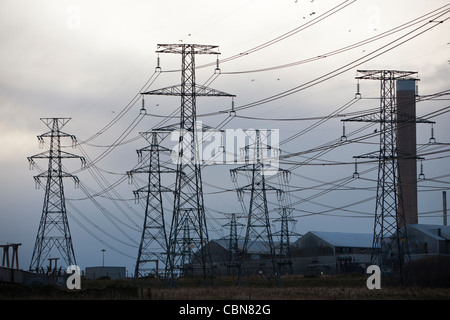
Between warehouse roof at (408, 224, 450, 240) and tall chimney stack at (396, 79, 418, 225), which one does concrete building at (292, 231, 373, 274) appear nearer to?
tall chimney stack at (396, 79, 418, 225)

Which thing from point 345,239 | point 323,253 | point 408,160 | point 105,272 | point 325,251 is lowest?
point 105,272

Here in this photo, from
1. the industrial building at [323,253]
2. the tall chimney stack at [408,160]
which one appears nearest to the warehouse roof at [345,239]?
the industrial building at [323,253]

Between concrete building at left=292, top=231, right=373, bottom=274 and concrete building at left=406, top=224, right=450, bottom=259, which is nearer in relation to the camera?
concrete building at left=406, top=224, right=450, bottom=259

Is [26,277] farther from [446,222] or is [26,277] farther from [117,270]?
[446,222]

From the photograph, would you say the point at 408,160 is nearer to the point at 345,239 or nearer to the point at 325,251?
the point at 325,251

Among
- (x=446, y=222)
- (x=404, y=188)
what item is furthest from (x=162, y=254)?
(x=446, y=222)

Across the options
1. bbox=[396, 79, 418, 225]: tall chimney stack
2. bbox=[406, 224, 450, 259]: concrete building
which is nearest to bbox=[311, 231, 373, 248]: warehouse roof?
bbox=[396, 79, 418, 225]: tall chimney stack

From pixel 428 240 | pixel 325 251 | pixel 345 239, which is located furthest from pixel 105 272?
pixel 428 240

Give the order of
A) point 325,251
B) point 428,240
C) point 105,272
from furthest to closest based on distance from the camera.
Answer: point 325,251 < point 105,272 < point 428,240

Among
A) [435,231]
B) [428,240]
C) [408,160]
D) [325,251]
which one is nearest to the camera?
[428,240]

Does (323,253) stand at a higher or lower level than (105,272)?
higher

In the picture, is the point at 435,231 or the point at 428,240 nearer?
the point at 428,240

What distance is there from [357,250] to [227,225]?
921 inches

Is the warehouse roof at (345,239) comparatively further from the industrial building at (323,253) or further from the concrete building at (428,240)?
the concrete building at (428,240)
